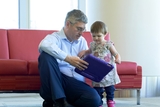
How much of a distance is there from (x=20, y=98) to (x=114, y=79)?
1.64 metres

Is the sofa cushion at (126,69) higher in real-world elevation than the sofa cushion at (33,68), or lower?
lower

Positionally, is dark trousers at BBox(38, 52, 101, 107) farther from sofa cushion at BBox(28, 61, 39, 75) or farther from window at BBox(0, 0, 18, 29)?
window at BBox(0, 0, 18, 29)

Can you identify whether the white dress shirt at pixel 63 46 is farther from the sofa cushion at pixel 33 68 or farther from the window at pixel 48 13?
the window at pixel 48 13

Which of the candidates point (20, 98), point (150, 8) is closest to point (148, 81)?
point (150, 8)

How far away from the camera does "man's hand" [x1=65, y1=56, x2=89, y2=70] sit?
2158mm

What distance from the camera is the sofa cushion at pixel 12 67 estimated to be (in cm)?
260

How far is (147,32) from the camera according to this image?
423 centimetres

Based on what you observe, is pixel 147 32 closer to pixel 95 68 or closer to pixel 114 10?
pixel 114 10

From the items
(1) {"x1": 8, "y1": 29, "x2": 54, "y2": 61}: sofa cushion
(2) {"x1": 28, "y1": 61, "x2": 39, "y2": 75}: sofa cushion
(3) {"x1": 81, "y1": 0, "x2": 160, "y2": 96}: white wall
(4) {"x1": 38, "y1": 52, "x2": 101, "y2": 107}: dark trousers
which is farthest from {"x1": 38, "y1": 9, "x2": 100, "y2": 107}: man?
(3) {"x1": 81, "y1": 0, "x2": 160, "y2": 96}: white wall

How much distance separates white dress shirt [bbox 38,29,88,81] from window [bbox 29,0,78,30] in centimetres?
197

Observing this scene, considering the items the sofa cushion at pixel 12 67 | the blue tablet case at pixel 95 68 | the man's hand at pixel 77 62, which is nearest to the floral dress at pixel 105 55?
the blue tablet case at pixel 95 68

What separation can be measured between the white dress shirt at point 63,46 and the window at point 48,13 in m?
1.97

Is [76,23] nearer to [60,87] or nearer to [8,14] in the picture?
[60,87]

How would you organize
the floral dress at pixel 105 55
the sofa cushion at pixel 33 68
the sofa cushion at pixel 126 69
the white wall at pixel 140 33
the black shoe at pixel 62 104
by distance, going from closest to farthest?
the black shoe at pixel 62 104, the floral dress at pixel 105 55, the sofa cushion at pixel 33 68, the sofa cushion at pixel 126 69, the white wall at pixel 140 33
